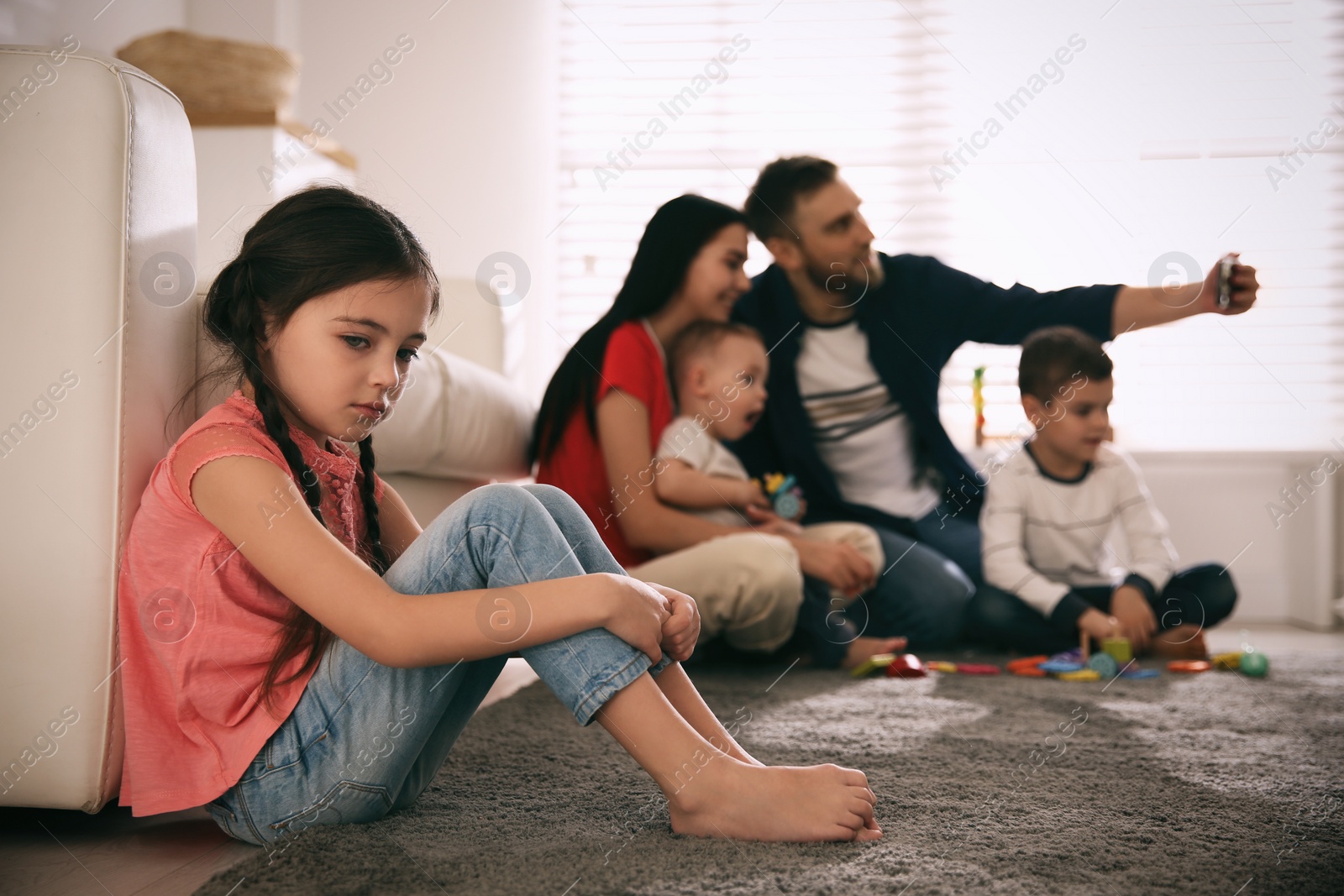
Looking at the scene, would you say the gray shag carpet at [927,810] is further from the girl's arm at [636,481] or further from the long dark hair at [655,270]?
the long dark hair at [655,270]

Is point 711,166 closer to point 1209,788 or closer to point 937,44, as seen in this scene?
point 937,44

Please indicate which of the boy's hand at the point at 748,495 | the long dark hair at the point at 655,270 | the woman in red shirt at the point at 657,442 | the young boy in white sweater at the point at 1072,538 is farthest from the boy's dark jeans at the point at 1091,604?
the long dark hair at the point at 655,270

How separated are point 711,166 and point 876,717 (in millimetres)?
2104

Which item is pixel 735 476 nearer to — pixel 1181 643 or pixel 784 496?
pixel 784 496

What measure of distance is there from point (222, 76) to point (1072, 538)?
6.01 feet

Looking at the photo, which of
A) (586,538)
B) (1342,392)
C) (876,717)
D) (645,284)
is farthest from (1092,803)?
(1342,392)

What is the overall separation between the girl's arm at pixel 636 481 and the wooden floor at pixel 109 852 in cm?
79

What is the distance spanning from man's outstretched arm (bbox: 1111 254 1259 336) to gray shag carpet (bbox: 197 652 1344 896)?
0.52 meters

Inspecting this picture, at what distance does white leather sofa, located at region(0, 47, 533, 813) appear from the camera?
0.80 metres

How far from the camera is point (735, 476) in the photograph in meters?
1.63

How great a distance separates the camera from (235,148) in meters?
1.97

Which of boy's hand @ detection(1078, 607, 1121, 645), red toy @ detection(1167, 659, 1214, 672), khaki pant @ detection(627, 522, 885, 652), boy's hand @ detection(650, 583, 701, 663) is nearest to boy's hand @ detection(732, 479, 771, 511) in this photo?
khaki pant @ detection(627, 522, 885, 652)

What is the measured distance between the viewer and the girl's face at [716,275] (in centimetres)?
166

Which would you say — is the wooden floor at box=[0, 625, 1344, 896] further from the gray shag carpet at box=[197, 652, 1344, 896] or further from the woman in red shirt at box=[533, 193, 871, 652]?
the woman in red shirt at box=[533, 193, 871, 652]
